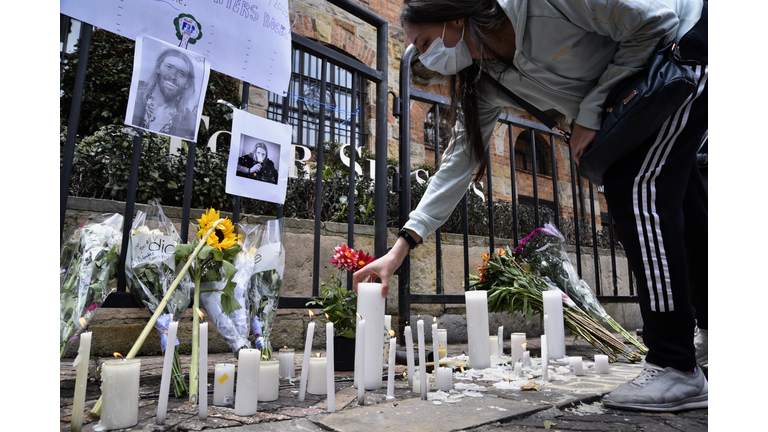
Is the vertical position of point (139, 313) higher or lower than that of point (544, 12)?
lower

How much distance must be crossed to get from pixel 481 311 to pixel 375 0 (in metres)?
7.13

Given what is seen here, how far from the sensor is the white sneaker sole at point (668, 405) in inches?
47.8

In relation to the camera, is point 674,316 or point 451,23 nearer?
point 674,316

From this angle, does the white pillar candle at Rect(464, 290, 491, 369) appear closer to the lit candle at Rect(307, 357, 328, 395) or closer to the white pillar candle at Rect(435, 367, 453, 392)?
the white pillar candle at Rect(435, 367, 453, 392)

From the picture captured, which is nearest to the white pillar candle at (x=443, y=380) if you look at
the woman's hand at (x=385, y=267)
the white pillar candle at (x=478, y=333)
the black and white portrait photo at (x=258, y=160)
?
the woman's hand at (x=385, y=267)

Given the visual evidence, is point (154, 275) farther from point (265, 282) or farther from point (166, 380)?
point (166, 380)

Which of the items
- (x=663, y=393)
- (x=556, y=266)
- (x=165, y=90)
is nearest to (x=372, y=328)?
(x=663, y=393)

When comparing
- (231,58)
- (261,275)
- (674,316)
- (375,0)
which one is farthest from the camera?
(375,0)

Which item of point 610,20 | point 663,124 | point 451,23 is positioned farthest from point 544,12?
point 663,124

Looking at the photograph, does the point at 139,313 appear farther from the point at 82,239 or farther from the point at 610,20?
the point at 610,20

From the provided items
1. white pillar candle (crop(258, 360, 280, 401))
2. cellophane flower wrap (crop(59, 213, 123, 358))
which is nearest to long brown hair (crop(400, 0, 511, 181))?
white pillar candle (crop(258, 360, 280, 401))

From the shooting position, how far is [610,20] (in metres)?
1.23

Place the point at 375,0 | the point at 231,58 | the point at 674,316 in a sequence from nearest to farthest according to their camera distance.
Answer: the point at 674,316 < the point at 231,58 < the point at 375,0

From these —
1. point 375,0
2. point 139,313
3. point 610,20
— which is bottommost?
point 139,313
